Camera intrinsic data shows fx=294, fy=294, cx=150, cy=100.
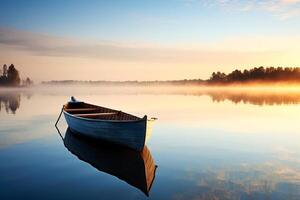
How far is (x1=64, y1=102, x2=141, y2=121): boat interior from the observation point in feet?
70.0

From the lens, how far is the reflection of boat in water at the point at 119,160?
12893mm

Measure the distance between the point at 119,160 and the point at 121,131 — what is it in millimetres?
1706

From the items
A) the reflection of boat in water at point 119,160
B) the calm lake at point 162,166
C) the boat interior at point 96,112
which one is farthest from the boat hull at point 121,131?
the boat interior at point 96,112

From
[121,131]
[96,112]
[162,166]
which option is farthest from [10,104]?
[162,166]

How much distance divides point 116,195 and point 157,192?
1.56m

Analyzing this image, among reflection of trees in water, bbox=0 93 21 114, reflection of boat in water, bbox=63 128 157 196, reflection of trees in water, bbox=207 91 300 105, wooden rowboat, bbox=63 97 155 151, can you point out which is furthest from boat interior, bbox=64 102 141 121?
reflection of trees in water, bbox=207 91 300 105

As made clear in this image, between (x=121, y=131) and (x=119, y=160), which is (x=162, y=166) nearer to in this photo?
(x=119, y=160)

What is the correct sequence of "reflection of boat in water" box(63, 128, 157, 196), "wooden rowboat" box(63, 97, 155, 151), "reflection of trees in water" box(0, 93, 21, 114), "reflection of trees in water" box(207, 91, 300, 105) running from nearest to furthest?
"reflection of boat in water" box(63, 128, 157, 196) < "wooden rowboat" box(63, 97, 155, 151) < "reflection of trees in water" box(0, 93, 21, 114) < "reflection of trees in water" box(207, 91, 300, 105)

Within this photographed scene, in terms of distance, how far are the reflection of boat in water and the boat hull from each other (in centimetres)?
55

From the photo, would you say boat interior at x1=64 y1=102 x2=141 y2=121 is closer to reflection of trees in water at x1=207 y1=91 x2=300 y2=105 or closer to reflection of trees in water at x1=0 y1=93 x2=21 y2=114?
reflection of trees in water at x1=0 y1=93 x2=21 y2=114

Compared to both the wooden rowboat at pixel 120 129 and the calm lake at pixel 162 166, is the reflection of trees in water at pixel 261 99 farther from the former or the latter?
the wooden rowboat at pixel 120 129

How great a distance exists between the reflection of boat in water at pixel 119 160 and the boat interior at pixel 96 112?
207cm

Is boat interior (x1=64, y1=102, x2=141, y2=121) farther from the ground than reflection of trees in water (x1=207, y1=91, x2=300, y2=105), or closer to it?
farther from the ground

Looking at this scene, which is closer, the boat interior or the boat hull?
the boat hull
